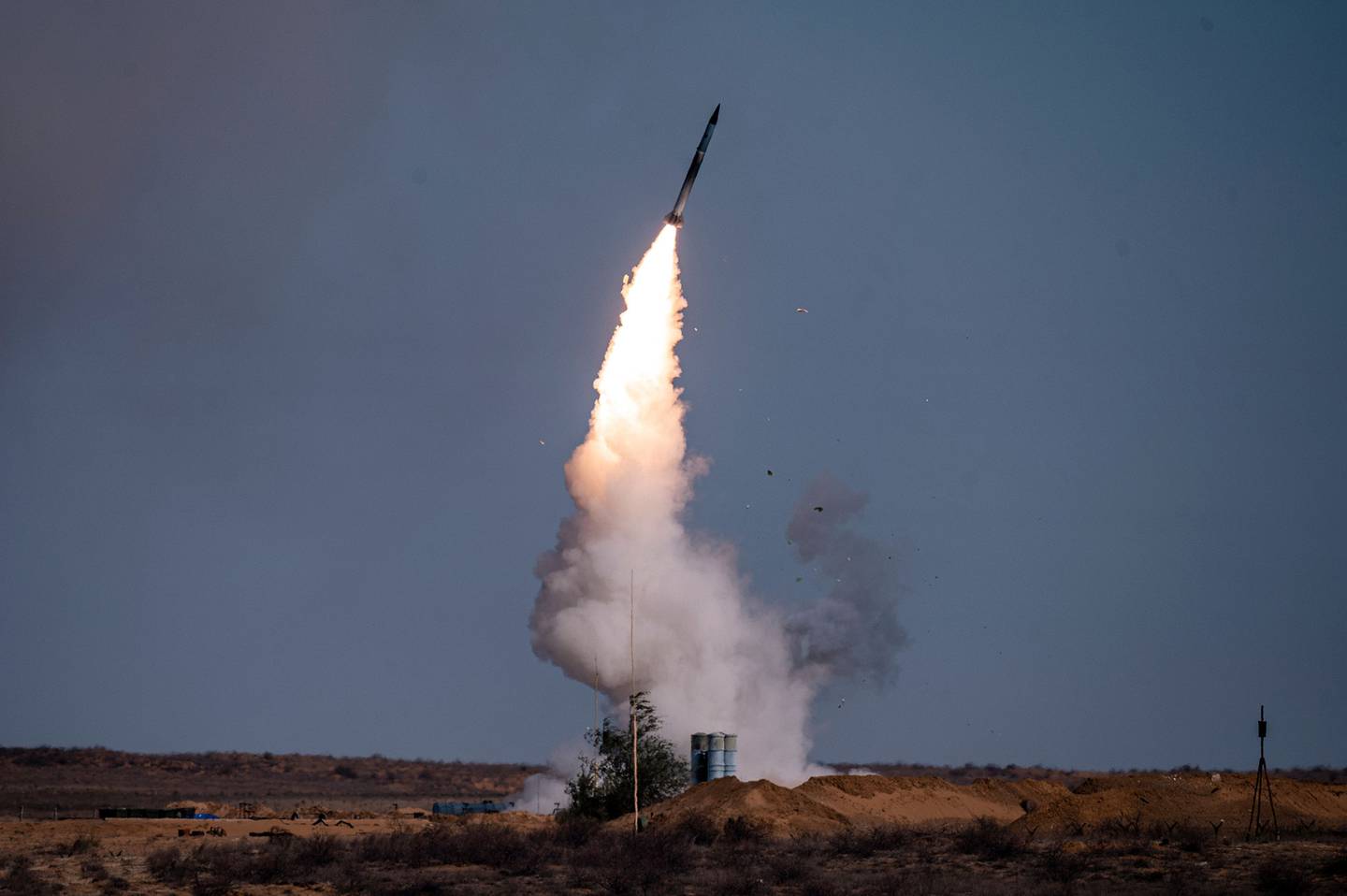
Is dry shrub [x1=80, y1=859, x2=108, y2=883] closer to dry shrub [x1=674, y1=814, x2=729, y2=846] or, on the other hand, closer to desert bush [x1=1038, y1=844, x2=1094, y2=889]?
dry shrub [x1=674, y1=814, x2=729, y2=846]

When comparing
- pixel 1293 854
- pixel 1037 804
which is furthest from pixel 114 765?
pixel 1293 854

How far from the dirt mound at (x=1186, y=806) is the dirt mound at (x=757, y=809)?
21.2 feet

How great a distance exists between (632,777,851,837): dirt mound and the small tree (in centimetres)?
247

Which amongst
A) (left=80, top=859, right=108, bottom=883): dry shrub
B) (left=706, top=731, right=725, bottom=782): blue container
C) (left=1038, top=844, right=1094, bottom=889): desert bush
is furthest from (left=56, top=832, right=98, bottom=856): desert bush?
(left=1038, top=844, right=1094, bottom=889): desert bush

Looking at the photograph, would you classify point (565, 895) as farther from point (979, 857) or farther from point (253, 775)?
point (253, 775)

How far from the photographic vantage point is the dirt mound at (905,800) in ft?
195

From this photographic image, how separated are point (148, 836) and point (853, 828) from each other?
22.3m

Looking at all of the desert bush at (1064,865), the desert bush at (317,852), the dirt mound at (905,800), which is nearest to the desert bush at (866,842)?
the dirt mound at (905,800)

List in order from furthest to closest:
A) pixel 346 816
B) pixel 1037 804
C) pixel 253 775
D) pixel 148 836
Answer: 1. pixel 253 775
2. pixel 346 816
3. pixel 1037 804
4. pixel 148 836

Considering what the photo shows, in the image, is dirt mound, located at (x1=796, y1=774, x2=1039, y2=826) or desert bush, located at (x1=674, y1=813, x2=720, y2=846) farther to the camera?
dirt mound, located at (x1=796, y1=774, x2=1039, y2=826)

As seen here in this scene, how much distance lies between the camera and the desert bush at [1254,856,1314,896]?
38562mm

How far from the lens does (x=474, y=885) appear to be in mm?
45312

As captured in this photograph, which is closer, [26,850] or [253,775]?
[26,850]

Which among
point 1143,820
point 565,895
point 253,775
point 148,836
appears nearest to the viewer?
point 565,895
